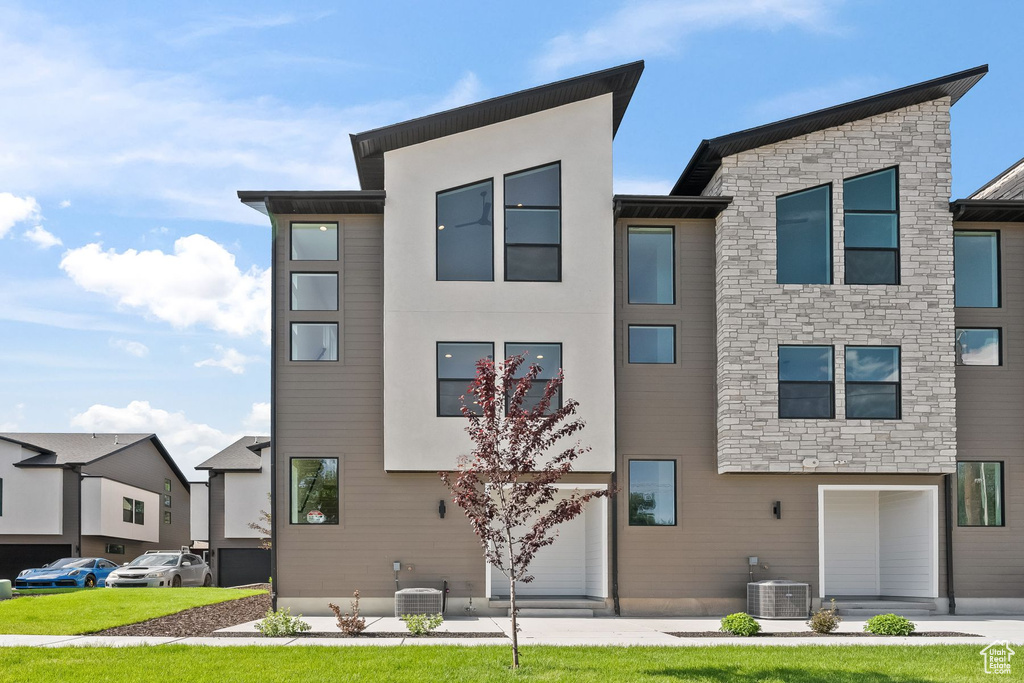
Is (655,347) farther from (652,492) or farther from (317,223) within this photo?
(317,223)

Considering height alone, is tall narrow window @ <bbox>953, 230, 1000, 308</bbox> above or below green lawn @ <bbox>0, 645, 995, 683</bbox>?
above

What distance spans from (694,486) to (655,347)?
109 inches

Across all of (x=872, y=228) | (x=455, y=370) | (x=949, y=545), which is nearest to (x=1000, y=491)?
(x=949, y=545)

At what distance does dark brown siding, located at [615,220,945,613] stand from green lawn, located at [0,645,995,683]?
4719 millimetres

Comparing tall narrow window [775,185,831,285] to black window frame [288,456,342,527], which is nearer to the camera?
black window frame [288,456,342,527]

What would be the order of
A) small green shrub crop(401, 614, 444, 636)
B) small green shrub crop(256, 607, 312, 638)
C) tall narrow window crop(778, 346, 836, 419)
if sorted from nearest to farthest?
small green shrub crop(256, 607, 312, 638) < small green shrub crop(401, 614, 444, 636) < tall narrow window crop(778, 346, 836, 419)

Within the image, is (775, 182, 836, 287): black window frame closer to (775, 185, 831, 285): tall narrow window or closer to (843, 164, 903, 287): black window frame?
(775, 185, 831, 285): tall narrow window

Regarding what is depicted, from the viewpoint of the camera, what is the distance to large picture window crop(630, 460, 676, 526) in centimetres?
1778

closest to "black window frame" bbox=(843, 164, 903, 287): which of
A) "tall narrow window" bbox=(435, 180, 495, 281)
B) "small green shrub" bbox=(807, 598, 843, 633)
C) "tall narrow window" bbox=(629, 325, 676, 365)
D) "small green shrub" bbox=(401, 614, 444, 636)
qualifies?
"tall narrow window" bbox=(629, 325, 676, 365)

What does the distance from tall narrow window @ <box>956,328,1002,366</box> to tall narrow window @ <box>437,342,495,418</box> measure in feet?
30.8

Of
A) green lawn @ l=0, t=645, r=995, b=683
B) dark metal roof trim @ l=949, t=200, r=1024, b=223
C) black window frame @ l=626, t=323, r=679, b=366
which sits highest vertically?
dark metal roof trim @ l=949, t=200, r=1024, b=223

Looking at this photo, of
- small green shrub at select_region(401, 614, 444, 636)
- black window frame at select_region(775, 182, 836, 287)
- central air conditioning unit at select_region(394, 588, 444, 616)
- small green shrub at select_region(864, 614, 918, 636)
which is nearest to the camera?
small green shrub at select_region(401, 614, 444, 636)

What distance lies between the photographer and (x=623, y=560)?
1755cm

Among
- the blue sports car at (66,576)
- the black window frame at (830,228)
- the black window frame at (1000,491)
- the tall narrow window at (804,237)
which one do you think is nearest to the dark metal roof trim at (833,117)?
the black window frame at (830,228)
